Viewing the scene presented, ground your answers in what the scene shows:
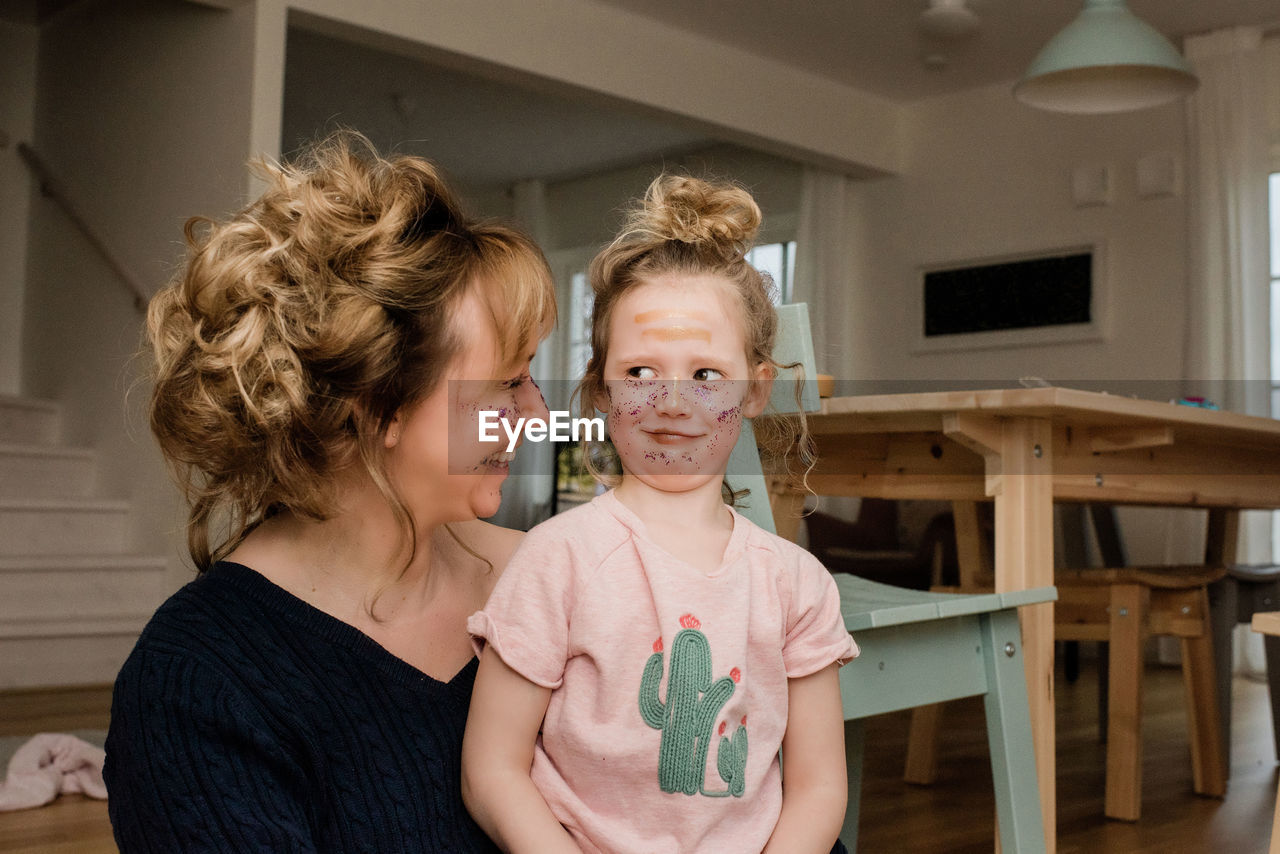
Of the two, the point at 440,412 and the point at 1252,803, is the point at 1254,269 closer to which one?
the point at 1252,803

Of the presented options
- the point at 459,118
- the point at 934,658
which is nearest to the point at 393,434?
the point at 934,658

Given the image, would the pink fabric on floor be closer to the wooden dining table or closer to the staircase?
the staircase

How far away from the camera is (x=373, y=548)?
833 mm

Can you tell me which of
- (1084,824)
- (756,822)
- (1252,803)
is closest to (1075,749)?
(1252,803)

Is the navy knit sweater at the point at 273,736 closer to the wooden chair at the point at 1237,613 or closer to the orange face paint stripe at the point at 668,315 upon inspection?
the orange face paint stripe at the point at 668,315

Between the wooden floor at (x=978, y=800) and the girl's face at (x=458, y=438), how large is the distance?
140 cm

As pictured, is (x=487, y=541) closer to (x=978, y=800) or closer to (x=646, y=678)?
(x=646, y=678)

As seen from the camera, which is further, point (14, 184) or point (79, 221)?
point (14, 184)

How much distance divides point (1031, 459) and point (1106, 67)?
1594 millimetres

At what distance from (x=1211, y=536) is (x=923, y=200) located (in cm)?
343

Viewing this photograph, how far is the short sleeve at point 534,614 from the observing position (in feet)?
2.55

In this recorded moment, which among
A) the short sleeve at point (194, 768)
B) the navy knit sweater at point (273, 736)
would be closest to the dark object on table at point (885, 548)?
the navy knit sweater at point (273, 736)

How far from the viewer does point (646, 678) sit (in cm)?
77

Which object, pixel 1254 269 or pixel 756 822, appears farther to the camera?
pixel 1254 269
